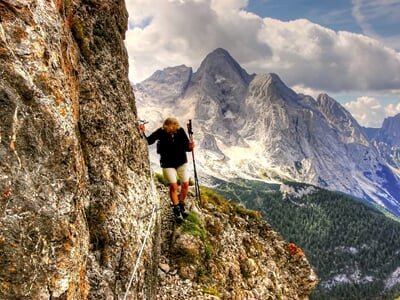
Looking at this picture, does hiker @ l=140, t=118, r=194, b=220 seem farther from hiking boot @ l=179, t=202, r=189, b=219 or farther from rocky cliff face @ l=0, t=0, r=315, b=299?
hiking boot @ l=179, t=202, r=189, b=219

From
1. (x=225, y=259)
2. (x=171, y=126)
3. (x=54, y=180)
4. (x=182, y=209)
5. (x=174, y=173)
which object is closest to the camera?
(x=54, y=180)

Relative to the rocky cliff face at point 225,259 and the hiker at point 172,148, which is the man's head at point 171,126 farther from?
the rocky cliff face at point 225,259

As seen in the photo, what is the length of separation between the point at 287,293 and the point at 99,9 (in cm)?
2461

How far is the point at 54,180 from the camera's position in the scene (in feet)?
25.8

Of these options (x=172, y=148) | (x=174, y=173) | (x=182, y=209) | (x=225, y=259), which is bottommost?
(x=225, y=259)

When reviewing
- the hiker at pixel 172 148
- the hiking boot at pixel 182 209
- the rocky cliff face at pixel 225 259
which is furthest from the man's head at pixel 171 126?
the rocky cliff face at pixel 225 259

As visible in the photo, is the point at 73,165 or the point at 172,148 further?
the point at 172,148

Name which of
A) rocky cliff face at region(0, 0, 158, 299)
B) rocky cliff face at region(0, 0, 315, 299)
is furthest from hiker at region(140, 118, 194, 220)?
rocky cliff face at region(0, 0, 158, 299)

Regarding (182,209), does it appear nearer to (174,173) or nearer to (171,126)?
(174,173)

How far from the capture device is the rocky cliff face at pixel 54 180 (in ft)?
22.7

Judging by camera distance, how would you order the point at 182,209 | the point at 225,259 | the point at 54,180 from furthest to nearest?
the point at 225,259, the point at 182,209, the point at 54,180

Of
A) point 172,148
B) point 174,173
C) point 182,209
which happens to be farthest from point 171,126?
point 182,209

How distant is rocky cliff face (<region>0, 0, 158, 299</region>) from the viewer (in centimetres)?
692

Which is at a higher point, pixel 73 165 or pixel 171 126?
pixel 171 126
